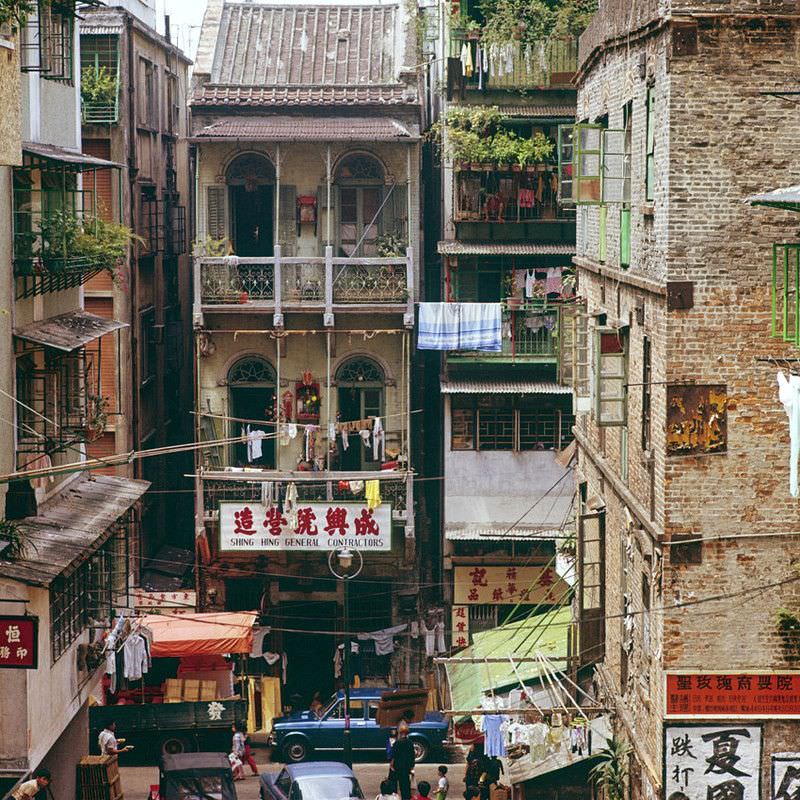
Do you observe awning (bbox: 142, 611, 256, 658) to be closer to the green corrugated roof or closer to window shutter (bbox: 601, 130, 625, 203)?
the green corrugated roof

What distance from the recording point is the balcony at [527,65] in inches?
1377

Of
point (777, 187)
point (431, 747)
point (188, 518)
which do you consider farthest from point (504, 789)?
point (188, 518)

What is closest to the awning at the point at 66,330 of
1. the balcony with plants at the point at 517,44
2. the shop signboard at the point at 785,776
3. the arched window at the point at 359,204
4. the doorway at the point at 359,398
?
the doorway at the point at 359,398

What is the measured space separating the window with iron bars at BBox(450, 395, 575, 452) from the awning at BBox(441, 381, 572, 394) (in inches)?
14.6

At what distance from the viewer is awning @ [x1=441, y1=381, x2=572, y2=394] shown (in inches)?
1380

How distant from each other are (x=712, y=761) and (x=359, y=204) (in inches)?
758

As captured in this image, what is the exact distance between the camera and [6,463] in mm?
23484

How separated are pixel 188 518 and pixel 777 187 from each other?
26.2m

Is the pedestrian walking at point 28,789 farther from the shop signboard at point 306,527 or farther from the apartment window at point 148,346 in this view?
the apartment window at point 148,346

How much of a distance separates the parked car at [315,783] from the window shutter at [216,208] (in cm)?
1350

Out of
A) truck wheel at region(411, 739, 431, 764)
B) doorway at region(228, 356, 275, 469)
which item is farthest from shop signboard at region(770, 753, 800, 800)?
doorway at region(228, 356, 275, 469)

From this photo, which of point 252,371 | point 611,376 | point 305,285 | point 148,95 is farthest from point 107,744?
point 148,95

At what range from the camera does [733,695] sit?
20.2 metres

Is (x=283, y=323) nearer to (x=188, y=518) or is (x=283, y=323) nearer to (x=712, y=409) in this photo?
(x=188, y=518)
